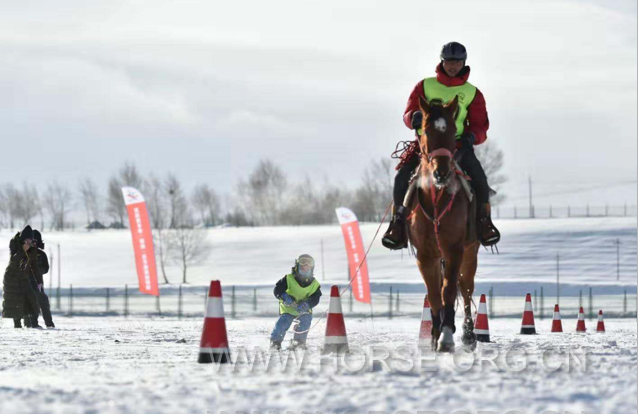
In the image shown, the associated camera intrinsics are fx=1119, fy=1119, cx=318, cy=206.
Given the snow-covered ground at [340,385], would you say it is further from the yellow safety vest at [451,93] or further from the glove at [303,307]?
the glove at [303,307]

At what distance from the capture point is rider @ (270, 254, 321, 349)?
13656 mm

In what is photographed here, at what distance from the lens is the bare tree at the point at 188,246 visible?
93562 millimetres

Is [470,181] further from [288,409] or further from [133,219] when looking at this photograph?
[133,219]

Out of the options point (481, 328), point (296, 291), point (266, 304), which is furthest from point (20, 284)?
point (266, 304)

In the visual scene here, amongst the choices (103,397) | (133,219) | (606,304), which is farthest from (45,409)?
(606,304)

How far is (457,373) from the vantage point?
8117mm

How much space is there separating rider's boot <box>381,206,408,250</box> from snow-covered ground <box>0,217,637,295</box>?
59039 millimetres

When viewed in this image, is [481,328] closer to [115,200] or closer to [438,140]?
[438,140]

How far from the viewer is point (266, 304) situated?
206 ft

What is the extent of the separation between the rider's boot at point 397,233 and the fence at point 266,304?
39729 mm


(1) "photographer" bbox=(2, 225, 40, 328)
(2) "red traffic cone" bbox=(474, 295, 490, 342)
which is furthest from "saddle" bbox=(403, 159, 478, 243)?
(1) "photographer" bbox=(2, 225, 40, 328)

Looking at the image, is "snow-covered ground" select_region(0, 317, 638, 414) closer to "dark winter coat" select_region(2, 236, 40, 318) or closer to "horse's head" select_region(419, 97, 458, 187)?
"horse's head" select_region(419, 97, 458, 187)

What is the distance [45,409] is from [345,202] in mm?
134906

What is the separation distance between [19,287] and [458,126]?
12.1 metres
